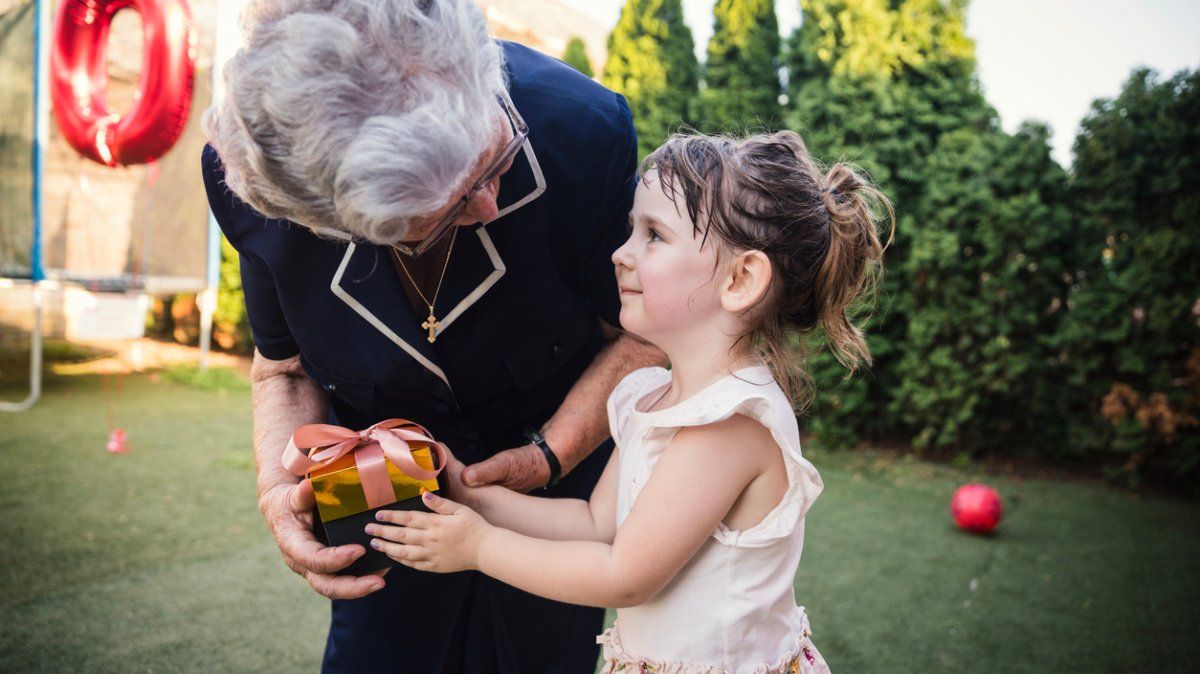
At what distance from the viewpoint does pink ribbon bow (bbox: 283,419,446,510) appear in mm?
1260

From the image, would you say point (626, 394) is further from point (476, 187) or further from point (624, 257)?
point (476, 187)

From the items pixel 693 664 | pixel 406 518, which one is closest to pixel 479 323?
pixel 406 518

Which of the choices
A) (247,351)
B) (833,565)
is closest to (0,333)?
(247,351)

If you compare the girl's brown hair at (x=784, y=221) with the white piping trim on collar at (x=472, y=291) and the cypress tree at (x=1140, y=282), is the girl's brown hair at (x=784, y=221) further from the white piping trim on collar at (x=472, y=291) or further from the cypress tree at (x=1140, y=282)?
the cypress tree at (x=1140, y=282)

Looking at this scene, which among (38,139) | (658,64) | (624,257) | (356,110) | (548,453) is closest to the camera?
(356,110)

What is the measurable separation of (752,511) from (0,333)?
34.4 ft

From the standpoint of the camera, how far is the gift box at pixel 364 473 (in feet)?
4.15

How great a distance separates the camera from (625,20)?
7.25 metres

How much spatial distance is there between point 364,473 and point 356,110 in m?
0.57

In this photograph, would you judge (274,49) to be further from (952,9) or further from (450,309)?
(952,9)

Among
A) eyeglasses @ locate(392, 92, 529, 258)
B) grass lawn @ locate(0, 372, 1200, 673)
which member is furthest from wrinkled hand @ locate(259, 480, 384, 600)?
grass lawn @ locate(0, 372, 1200, 673)

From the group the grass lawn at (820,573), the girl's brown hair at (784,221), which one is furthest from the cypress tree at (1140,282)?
the girl's brown hair at (784,221)

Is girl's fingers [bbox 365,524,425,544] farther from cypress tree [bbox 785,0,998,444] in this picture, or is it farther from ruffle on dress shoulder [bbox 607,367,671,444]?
cypress tree [bbox 785,0,998,444]

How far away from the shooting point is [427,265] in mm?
1556
